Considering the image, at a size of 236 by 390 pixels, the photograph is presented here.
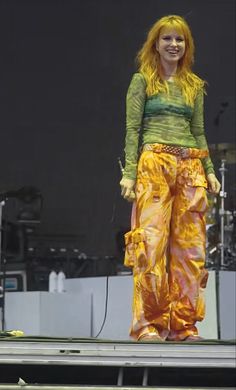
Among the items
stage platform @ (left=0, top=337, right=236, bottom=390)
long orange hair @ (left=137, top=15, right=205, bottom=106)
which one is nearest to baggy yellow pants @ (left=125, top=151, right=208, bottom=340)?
long orange hair @ (left=137, top=15, right=205, bottom=106)

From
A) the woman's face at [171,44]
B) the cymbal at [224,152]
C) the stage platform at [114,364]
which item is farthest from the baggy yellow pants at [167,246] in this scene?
the cymbal at [224,152]

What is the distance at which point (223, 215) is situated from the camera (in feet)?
22.2

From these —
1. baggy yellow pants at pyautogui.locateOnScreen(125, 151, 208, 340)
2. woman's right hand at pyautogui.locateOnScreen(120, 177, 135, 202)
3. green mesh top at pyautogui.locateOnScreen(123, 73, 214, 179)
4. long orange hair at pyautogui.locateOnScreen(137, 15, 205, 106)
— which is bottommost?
baggy yellow pants at pyautogui.locateOnScreen(125, 151, 208, 340)

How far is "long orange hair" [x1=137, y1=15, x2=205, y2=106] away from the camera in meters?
3.90

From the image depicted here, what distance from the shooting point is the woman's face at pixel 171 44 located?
3.89 metres

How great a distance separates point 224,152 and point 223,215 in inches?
20.1

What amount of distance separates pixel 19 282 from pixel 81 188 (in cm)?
91

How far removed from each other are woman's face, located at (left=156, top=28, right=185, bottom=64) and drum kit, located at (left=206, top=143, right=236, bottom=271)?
2790 mm

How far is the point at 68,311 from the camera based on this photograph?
6020 mm

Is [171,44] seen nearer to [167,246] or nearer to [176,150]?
[176,150]

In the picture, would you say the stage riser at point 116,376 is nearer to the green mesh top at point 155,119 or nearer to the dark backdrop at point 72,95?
the green mesh top at point 155,119

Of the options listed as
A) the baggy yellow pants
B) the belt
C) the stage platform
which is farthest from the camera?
the belt

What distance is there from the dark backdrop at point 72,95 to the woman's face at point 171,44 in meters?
2.77

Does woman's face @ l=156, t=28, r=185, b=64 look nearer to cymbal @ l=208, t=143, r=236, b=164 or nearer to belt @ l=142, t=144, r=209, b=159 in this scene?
belt @ l=142, t=144, r=209, b=159
